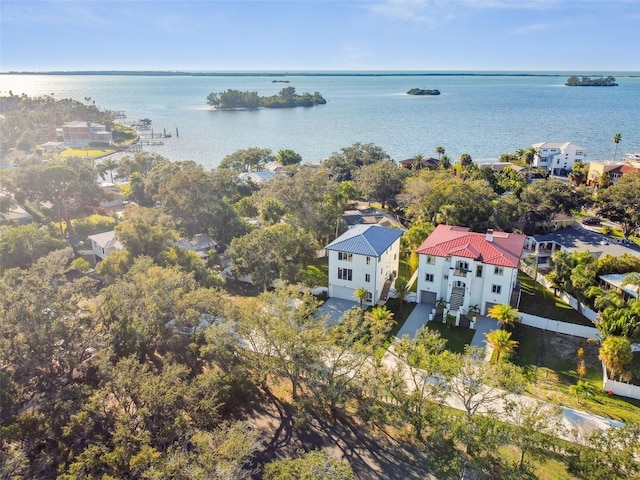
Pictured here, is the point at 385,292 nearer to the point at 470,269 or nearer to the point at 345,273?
the point at 345,273

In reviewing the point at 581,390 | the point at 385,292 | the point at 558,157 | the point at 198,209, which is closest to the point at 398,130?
the point at 558,157

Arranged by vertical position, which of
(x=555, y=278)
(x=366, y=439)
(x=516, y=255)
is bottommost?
(x=366, y=439)

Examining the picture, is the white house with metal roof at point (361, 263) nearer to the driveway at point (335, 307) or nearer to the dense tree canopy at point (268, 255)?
the driveway at point (335, 307)

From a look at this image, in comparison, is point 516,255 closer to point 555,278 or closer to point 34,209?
point 555,278

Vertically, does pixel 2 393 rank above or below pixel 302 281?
above

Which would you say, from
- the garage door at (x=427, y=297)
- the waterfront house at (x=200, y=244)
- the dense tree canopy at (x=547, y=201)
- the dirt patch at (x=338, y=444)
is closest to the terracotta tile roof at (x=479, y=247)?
the garage door at (x=427, y=297)

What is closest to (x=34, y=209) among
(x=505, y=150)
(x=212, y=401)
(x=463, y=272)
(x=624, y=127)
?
(x=212, y=401)
